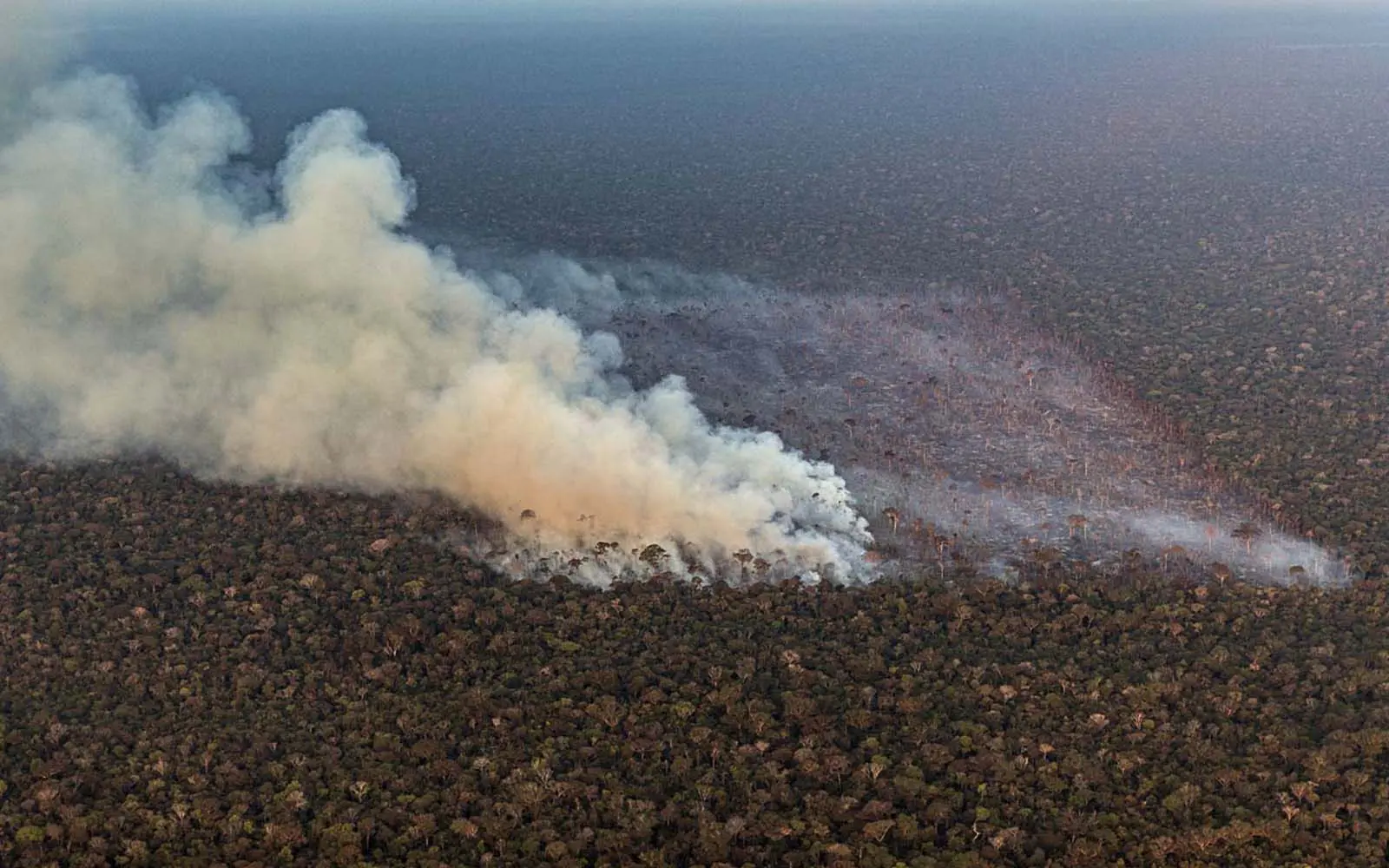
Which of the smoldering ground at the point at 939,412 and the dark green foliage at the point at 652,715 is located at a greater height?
the smoldering ground at the point at 939,412

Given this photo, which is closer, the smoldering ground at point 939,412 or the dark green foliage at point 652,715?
the dark green foliage at point 652,715

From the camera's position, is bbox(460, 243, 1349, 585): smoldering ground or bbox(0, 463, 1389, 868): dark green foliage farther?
bbox(460, 243, 1349, 585): smoldering ground

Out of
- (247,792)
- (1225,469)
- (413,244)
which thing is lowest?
(247,792)

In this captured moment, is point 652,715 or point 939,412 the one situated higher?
point 939,412

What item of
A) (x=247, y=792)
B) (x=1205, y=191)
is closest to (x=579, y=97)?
(x=1205, y=191)

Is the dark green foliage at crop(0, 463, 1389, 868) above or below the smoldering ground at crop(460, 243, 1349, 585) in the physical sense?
below

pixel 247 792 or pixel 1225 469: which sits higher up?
pixel 1225 469

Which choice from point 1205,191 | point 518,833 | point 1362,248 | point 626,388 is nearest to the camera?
point 518,833

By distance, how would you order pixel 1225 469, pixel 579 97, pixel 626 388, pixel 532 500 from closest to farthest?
1. pixel 532 500
2. pixel 1225 469
3. pixel 626 388
4. pixel 579 97

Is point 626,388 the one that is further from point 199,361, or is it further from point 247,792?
point 247,792

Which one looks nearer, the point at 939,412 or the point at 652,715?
the point at 652,715

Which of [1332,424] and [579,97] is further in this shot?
[579,97]
